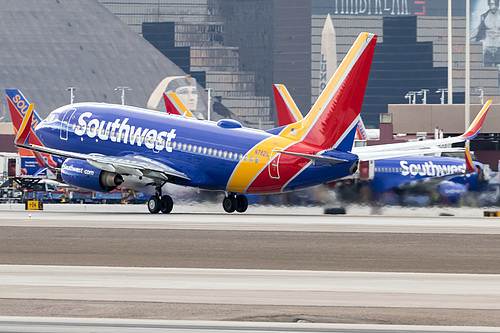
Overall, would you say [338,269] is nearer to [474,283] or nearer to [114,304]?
[474,283]

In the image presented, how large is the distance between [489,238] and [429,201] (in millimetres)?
14468

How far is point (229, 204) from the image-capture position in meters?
53.6

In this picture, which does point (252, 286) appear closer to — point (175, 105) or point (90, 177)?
point (90, 177)

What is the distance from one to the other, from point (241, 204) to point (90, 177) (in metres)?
8.26

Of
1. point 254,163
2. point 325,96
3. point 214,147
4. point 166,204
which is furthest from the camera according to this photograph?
point 166,204

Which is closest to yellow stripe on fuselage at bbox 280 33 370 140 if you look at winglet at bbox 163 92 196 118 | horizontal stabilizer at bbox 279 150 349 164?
horizontal stabilizer at bbox 279 150 349 164

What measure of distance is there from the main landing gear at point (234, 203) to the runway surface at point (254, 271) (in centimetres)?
846

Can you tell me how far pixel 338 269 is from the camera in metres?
27.7

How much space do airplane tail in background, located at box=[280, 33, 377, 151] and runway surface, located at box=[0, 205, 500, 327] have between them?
16.9ft

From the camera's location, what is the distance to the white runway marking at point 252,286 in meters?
21.8

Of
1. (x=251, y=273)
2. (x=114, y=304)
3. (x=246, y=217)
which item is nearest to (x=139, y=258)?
(x=251, y=273)

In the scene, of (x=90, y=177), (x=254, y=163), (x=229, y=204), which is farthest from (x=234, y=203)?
(x=90, y=177)

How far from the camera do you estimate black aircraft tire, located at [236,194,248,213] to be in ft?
176

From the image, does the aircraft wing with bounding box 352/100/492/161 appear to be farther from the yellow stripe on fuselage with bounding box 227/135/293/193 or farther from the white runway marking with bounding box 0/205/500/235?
the yellow stripe on fuselage with bounding box 227/135/293/193
